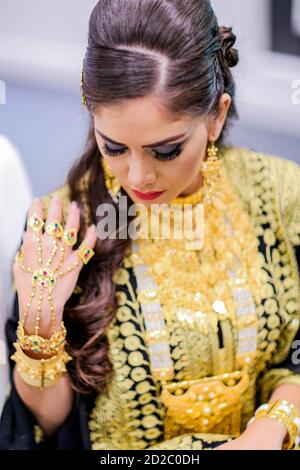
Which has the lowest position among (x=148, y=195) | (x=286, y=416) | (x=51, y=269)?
(x=286, y=416)

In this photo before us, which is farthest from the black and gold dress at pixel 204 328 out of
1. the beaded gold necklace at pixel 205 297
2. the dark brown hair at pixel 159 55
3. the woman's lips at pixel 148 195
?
the dark brown hair at pixel 159 55

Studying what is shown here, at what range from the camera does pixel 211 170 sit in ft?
3.40

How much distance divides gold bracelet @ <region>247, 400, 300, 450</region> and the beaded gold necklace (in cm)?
5

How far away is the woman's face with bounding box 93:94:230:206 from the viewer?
33.6 inches

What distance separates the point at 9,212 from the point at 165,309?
38 cm

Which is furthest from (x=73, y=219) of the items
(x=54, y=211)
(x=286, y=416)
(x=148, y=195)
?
(x=286, y=416)

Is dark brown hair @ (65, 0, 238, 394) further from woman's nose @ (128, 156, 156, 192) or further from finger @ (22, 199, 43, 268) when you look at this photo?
finger @ (22, 199, 43, 268)

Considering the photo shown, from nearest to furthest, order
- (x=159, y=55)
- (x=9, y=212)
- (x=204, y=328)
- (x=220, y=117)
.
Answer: (x=159, y=55) < (x=220, y=117) < (x=204, y=328) < (x=9, y=212)

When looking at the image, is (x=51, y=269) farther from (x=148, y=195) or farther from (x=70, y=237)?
(x=148, y=195)

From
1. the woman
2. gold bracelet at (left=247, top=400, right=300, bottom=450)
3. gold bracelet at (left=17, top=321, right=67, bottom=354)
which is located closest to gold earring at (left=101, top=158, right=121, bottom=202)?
the woman

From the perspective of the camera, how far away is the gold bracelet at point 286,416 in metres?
1.04

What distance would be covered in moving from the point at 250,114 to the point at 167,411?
2.15 feet

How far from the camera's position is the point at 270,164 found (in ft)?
3.76
